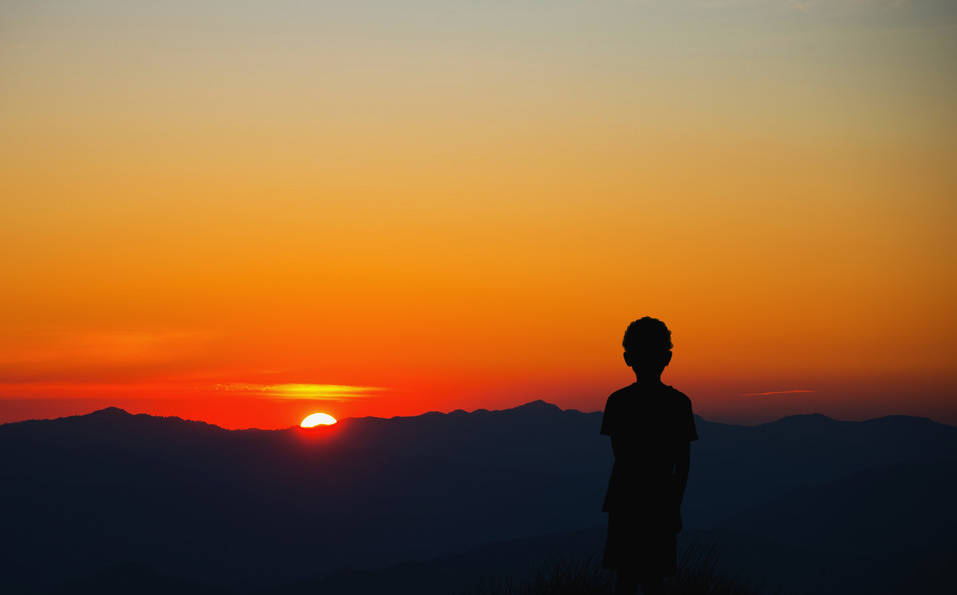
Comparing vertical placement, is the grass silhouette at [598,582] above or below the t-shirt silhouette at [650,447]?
below

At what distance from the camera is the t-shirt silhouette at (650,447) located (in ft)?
23.7

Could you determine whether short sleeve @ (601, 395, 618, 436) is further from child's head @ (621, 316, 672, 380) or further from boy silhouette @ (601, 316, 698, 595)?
child's head @ (621, 316, 672, 380)

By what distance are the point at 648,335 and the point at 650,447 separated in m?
0.89

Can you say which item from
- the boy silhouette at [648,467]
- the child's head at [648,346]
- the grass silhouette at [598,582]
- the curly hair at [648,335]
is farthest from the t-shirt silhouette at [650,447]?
the grass silhouette at [598,582]

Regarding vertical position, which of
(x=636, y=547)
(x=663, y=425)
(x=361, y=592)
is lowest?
(x=361, y=592)

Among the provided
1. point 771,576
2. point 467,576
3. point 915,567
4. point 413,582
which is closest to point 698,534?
point 771,576

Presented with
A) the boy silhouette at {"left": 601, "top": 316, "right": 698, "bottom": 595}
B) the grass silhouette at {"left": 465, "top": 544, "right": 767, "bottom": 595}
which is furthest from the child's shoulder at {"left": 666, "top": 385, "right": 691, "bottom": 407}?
the grass silhouette at {"left": 465, "top": 544, "right": 767, "bottom": 595}

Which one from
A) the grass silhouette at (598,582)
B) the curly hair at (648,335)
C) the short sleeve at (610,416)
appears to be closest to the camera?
the curly hair at (648,335)

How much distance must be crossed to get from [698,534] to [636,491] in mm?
157287

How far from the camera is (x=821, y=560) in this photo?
594 feet

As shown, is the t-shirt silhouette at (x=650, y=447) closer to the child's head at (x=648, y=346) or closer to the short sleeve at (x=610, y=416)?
the short sleeve at (x=610, y=416)

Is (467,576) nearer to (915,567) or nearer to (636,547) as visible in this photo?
(915,567)

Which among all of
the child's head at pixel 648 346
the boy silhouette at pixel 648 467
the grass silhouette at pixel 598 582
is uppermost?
the child's head at pixel 648 346

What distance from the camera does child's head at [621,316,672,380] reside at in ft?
23.2
